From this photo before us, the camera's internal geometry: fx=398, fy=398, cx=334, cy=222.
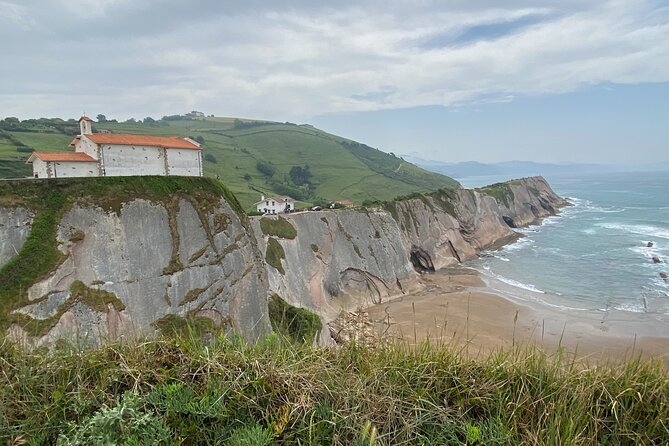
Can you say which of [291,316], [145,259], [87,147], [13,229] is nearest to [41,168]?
[87,147]

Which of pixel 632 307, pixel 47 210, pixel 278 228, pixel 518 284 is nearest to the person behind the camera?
pixel 47 210

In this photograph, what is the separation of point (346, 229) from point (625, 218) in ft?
231

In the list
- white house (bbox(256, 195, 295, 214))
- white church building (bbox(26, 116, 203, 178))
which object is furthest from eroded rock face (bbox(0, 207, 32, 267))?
white house (bbox(256, 195, 295, 214))

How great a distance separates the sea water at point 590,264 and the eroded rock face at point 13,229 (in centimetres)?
3742

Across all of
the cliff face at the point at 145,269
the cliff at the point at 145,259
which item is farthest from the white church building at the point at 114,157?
the cliff face at the point at 145,269

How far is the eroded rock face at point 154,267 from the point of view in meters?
18.8

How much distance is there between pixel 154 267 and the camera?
71.0 feet

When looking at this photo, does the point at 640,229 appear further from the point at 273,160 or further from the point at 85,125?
the point at 273,160

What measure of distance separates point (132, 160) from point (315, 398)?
31.0 meters

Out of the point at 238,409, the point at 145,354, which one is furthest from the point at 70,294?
the point at 238,409

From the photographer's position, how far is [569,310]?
3259 cm

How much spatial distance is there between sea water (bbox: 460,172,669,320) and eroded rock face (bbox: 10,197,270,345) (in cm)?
2689

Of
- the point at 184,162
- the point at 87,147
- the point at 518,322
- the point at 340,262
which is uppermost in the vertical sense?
the point at 87,147

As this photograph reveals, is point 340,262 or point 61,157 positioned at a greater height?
point 61,157
